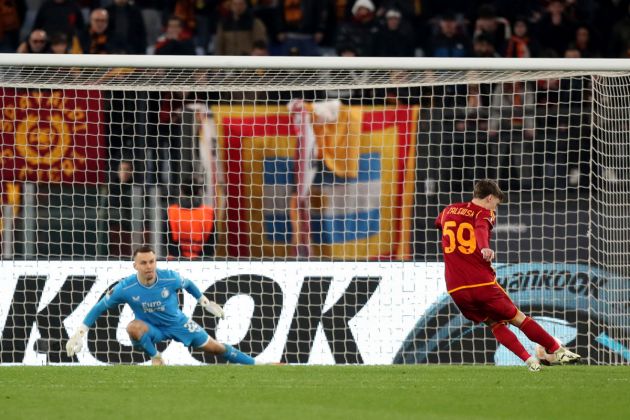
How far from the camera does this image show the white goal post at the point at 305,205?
1145 centimetres

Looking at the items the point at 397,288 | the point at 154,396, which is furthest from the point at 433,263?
the point at 154,396

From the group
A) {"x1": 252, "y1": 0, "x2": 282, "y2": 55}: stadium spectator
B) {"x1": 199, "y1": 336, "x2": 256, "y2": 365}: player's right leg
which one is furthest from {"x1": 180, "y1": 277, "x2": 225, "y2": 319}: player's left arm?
{"x1": 252, "y1": 0, "x2": 282, "y2": 55}: stadium spectator

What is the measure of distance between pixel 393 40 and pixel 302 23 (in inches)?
64.3

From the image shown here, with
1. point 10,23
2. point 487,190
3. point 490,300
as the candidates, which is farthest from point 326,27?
point 490,300

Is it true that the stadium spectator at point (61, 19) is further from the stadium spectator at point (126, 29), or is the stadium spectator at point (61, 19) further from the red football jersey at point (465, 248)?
the red football jersey at point (465, 248)

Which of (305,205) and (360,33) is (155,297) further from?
(360,33)

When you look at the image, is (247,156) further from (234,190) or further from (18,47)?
(18,47)

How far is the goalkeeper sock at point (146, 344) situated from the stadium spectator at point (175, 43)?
15.2 feet

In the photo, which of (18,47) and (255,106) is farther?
(18,47)

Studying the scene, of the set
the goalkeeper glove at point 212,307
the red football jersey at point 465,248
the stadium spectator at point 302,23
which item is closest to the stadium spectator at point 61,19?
the stadium spectator at point 302,23

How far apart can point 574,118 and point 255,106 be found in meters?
3.29

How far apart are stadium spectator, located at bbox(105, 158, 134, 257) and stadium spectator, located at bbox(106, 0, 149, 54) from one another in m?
3.28

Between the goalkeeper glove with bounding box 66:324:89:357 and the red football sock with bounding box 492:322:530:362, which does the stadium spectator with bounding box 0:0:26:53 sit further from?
the red football sock with bounding box 492:322:530:362

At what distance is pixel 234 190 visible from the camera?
12078mm
